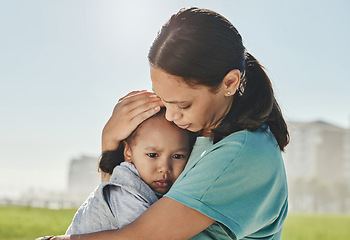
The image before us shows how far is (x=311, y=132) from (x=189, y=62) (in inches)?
1605

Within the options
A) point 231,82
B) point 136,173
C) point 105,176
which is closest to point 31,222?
point 105,176

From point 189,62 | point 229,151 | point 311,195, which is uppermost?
point 189,62

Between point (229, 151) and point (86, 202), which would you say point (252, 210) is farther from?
point (86, 202)

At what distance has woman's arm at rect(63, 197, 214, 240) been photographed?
1.44 metres

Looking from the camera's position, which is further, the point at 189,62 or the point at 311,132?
the point at 311,132

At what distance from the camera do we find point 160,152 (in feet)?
6.41

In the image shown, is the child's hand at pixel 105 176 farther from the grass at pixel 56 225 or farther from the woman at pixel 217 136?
the grass at pixel 56 225

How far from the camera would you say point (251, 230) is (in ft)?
5.04

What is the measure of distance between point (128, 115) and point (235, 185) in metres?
0.66

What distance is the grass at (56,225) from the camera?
7883 mm

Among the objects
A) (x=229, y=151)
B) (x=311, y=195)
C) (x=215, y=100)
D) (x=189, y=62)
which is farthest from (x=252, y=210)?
(x=311, y=195)

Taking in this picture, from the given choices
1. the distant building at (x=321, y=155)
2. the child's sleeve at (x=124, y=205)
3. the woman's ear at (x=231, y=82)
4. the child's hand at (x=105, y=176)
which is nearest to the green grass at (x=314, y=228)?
the child's hand at (x=105, y=176)

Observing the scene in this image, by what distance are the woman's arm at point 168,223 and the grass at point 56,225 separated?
6.45 meters

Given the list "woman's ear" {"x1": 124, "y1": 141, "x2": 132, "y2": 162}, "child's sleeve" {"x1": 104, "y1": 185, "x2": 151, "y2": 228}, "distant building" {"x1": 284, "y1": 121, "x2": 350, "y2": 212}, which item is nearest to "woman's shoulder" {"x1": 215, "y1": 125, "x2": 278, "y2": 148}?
"child's sleeve" {"x1": 104, "y1": 185, "x2": 151, "y2": 228}
